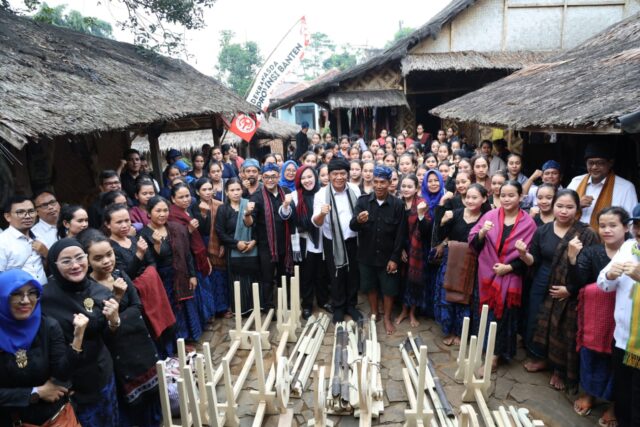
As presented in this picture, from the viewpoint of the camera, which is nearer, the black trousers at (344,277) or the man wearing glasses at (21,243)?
the man wearing glasses at (21,243)

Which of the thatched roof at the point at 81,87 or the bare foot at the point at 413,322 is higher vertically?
the thatched roof at the point at 81,87

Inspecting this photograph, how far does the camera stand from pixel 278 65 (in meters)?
10.4

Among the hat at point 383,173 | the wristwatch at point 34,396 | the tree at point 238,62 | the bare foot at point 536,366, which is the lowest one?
the bare foot at point 536,366

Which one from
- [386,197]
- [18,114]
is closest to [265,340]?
[386,197]

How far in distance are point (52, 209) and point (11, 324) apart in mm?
1536

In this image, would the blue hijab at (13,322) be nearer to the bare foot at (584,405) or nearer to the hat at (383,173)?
the hat at (383,173)

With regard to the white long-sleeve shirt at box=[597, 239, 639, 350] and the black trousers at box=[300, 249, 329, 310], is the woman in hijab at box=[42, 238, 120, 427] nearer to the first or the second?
the black trousers at box=[300, 249, 329, 310]

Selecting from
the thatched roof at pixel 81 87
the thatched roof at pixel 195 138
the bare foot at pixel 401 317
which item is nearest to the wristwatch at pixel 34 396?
the thatched roof at pixel 81 87

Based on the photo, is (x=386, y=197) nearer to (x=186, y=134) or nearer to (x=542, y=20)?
(x=542, y=20)

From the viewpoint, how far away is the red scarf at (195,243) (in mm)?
4266

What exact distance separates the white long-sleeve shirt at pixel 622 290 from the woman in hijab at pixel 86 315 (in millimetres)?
3176

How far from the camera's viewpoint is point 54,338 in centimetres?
230

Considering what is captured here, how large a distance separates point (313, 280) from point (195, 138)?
11807 mm

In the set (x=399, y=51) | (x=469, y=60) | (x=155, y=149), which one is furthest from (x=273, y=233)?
(x=469, y=60)
